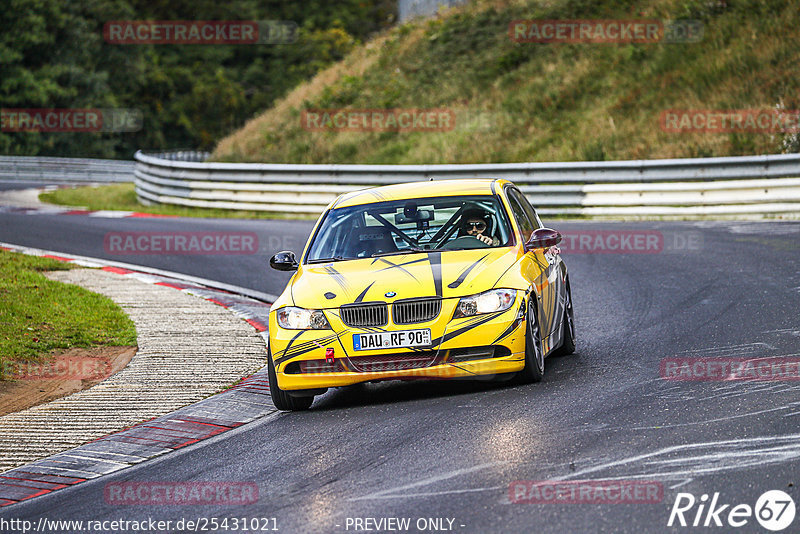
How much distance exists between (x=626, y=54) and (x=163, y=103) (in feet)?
145

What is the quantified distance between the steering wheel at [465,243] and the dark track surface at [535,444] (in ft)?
3.70

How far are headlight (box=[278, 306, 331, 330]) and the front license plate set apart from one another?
333mm

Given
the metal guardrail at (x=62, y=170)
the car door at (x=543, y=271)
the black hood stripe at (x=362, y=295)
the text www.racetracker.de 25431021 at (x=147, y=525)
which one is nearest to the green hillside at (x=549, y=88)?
the metal guardrail at (x=62, y=170)

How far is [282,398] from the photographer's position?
8500mm

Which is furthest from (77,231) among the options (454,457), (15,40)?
(15,40)

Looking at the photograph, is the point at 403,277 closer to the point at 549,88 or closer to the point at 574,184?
the point at 574,184

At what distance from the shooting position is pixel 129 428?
8188mm

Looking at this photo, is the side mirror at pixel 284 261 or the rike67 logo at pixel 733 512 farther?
the side mirror at pixel 284 261

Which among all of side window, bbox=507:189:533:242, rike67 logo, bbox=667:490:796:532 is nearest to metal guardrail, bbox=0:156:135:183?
side window, bbox=507:189:533:242

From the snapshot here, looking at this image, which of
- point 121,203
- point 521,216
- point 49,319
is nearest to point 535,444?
point 521,216

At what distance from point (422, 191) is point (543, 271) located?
128 cm

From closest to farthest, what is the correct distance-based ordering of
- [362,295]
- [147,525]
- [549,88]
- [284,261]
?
[147,525] → [362,295] → [284,261] → [549,88]

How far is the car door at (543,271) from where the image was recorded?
8.88 metres

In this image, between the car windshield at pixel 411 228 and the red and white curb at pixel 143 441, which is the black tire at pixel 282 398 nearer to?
the red and white curb at pixel 143 441
